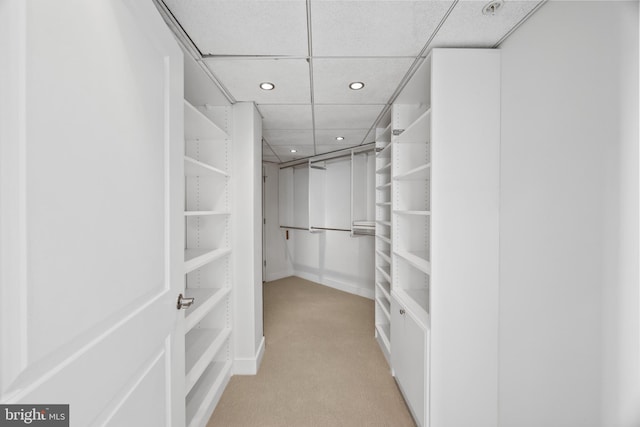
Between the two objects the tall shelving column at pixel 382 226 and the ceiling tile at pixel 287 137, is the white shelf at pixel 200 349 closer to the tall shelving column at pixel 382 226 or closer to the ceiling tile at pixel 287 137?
the tall shelving column at pixel 382 226

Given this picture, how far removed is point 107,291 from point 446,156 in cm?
155

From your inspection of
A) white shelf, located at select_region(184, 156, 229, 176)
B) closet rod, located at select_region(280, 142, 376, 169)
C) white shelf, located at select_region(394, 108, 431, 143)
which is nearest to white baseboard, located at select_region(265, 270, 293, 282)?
closet rod, located at select_region(280, 142, 376, 169)

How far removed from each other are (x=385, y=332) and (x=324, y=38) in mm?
2508

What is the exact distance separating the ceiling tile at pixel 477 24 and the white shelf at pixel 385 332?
230 centimetres

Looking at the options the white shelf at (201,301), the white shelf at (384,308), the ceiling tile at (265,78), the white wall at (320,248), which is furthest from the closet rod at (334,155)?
the white shelf at (201,301)

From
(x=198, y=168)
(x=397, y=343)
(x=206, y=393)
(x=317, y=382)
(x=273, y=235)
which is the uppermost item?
(x=198, y=168)

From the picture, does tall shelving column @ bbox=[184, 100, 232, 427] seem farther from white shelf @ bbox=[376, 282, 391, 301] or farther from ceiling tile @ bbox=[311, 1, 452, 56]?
white shelf @ bbox=[376, 282, 391, 301]

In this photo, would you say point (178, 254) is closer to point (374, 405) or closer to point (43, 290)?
point (43, 290)

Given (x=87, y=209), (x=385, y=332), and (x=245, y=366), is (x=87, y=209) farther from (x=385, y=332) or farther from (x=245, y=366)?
(x=385, y=332)

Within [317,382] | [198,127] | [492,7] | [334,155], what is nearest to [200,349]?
[317,382]

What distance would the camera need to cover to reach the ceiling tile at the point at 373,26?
112cm

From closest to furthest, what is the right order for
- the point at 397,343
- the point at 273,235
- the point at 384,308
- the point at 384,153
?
1. the point at 397,343
2. the point at 384,308
3. the point at 384,153
4. the point at 273,235

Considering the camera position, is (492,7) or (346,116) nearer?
(492,7)

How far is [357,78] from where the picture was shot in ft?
5.64
